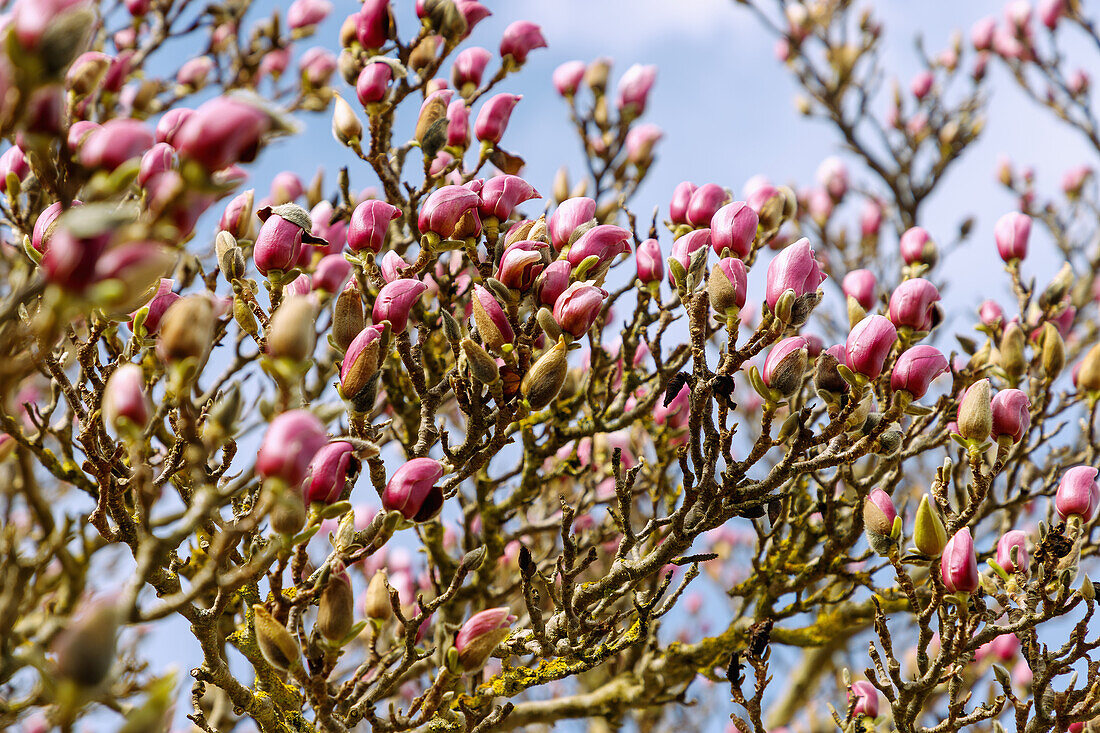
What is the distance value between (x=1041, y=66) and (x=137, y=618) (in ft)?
19.4

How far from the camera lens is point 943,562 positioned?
169 cm

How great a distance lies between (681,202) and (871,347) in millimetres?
765

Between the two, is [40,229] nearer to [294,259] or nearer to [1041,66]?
[294,259]

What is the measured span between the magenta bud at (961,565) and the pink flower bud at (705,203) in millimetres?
914

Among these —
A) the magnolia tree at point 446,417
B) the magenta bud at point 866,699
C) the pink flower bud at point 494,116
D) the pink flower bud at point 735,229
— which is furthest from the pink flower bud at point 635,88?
the magenta bud at point 866,699

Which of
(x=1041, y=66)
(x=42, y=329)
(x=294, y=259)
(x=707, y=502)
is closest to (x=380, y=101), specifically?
(x=294, y=259)

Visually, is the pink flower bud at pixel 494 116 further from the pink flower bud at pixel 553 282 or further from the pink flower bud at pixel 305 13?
the pink flower bud at pixel 305 13

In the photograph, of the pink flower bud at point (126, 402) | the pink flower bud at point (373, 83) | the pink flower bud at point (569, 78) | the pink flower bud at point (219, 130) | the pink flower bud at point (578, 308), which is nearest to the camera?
the pink flower bud at point (219, 130)

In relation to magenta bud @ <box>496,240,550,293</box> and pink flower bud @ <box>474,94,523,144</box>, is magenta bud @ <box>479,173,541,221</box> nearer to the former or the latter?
magenta bud @ <box>496,240,550,293</box>

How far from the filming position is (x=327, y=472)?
1.32m

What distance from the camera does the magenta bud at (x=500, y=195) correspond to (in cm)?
183

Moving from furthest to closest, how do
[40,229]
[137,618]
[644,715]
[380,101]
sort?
[644,715], [380,101], [40,229], [137,618]

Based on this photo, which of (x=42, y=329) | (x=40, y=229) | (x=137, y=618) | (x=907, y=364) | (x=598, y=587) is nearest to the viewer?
(x=42, y=329)

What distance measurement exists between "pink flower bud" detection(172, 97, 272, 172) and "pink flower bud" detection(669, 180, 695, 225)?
140cm
